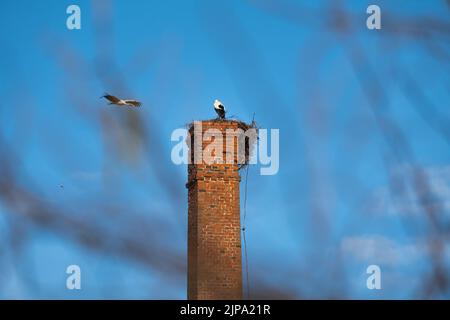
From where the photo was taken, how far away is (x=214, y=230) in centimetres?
1387

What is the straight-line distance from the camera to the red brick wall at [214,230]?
44.5 feet

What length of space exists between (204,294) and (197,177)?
2029 mm

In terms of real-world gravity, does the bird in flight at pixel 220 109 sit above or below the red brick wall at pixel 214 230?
above

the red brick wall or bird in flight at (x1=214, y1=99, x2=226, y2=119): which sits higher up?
bird in flight at (x1=214, y1=99, x2=226, y2=119)

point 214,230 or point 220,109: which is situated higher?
point 220,109

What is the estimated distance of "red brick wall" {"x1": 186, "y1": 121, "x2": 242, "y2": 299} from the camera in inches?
534

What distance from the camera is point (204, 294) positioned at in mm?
13453
